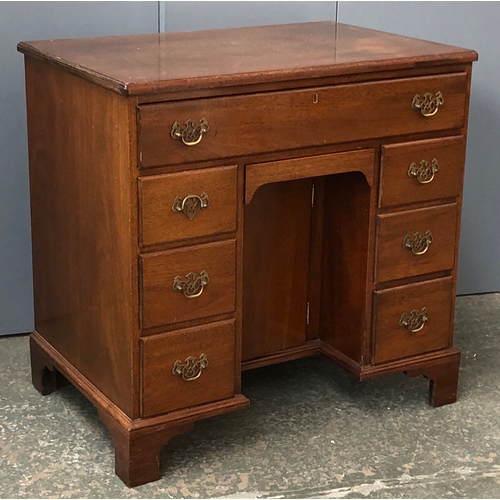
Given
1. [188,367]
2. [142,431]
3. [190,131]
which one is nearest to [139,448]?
[142,431]

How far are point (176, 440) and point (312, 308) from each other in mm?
469

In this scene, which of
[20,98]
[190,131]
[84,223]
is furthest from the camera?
[20,98]

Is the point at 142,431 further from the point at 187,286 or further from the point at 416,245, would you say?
the point at 416,245

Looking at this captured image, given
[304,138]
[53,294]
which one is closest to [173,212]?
[304,138]

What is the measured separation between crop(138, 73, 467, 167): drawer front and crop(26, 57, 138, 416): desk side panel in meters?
0.08

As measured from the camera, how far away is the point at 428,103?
2178mm

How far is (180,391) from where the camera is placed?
2.08m

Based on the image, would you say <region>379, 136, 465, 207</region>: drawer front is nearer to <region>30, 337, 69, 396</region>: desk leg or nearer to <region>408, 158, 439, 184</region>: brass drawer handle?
<region>408, 158, 439, 184</region>: brass drawer handle

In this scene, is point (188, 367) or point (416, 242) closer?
point (188, 367)

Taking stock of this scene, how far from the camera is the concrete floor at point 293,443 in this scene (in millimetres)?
2107

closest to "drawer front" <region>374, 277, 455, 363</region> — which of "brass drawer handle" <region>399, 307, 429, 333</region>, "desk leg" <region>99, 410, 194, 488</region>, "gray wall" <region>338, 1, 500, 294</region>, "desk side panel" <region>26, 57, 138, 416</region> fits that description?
Answer: "brass drawer handle" <region>399, 307, 429, 333</region>

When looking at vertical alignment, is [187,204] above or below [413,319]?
above

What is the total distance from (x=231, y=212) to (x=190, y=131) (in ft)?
0.66

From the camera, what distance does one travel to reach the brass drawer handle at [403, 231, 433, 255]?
2.27 m
